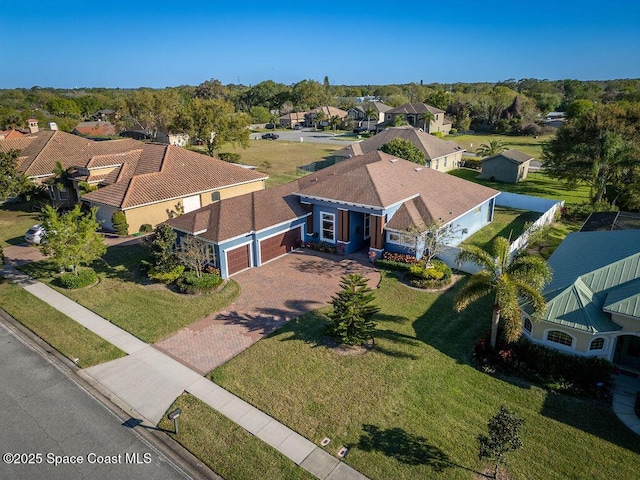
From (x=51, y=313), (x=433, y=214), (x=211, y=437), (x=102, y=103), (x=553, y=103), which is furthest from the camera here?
(x=102, y=103)

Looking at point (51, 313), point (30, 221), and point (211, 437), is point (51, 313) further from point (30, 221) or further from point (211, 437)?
point (30, 221)

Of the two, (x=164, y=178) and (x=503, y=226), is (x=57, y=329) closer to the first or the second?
(x=164, y=178)

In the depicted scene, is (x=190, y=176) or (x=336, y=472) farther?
(x=190, y=176)

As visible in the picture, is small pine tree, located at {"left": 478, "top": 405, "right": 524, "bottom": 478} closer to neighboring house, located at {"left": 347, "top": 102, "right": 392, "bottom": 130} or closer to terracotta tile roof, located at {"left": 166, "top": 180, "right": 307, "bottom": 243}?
terracotta tile roof, located at {"left": 166, "top": 180, "right": 307, "bottom": 243}

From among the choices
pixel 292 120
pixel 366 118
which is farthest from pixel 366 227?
pixel 292 120

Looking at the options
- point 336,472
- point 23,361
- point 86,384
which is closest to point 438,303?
point 336,472

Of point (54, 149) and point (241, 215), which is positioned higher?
point (54, 149)
